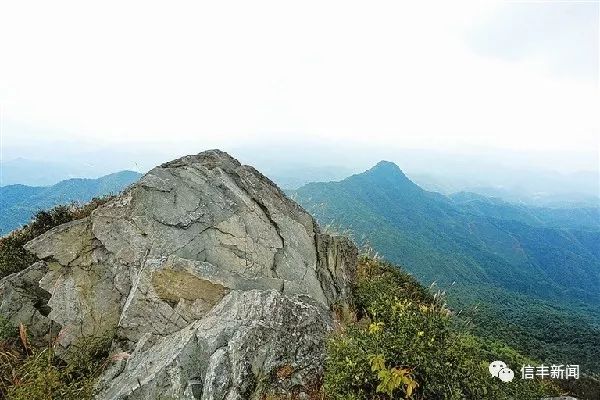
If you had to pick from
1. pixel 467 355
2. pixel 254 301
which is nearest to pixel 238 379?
pixel 254 301

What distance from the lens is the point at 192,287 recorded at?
31.2 feet

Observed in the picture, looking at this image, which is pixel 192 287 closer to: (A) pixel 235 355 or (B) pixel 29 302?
(A) pixel 235 355

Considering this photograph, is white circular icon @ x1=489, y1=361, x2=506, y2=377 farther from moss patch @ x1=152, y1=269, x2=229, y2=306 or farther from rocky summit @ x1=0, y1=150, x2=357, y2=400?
moss patch @ x1=152, y1=269, x2=229, y2=306

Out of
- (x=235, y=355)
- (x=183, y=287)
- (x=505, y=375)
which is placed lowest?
(x=505, y=375)

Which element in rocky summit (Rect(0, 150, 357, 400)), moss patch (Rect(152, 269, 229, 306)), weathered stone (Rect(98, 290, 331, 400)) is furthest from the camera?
moss patch (Rect(152, 269, 229, 306))

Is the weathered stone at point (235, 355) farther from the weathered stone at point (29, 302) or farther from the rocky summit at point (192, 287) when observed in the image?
the weathered stone at point (29, 302)

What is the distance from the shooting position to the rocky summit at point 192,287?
7211 mm

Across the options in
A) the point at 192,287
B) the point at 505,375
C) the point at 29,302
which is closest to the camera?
the point at 505,375

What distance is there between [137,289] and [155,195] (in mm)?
3201

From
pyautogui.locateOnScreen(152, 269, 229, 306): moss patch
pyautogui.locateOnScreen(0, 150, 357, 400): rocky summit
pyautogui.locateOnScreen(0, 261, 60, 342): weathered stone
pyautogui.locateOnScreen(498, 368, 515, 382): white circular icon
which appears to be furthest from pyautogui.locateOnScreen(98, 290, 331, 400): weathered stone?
pyautogui.locateOnScreen(0, 261, 60, 342): weathered stone

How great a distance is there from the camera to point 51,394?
6.59 meters

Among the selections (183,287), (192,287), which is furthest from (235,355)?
(183,287)

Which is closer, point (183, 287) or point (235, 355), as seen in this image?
point (235, 355)

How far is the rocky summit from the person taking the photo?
721 centimetres
